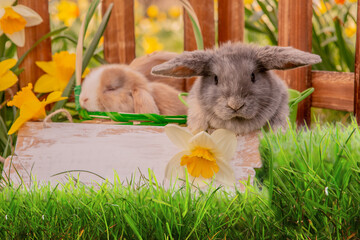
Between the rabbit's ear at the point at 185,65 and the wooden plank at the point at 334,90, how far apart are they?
3.01ft

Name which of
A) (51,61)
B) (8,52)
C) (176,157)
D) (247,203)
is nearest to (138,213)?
(247,203)

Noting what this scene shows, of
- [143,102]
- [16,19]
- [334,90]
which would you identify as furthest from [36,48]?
[334,90]

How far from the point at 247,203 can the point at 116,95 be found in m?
0.80

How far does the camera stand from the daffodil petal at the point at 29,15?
1939 millimetres

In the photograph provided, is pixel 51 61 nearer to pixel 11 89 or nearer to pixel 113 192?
pixel 11 89

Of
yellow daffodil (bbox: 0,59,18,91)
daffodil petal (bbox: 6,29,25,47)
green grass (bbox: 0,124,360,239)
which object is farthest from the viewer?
daffodil petal (bbox: 6,29,25,47)

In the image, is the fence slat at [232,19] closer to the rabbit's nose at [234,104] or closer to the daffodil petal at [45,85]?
the daffodil petal at [45,85]

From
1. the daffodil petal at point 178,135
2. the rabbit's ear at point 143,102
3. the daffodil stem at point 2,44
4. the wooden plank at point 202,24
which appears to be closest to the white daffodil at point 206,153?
the daffodil petal at point 178,135

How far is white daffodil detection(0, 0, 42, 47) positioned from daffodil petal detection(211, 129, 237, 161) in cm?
107

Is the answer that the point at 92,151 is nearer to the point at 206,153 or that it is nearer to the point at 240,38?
the point at 206,153

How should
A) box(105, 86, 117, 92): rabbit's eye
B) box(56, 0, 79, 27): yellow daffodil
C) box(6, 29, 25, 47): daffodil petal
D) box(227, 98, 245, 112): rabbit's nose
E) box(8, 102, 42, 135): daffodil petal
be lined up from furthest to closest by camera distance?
box(56, 0, 79, 27): yellow daffodil < box(6, 29, 25, 47): daffodil petal < box(105, 86, 117, 92): rabbit's eye < box(8, 102, 42, 135): daffodil petal < box(227, 98, 245, 112): rabbit's nose

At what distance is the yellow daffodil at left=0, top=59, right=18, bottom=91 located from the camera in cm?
184

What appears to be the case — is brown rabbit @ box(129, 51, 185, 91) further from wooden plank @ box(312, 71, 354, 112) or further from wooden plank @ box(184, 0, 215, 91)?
wooden plank @ box(312, 71, 354, 112)

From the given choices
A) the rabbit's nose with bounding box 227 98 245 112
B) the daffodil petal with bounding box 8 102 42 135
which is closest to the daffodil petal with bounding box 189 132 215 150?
the rabbit's nose with bounding box 227 98 245 112
